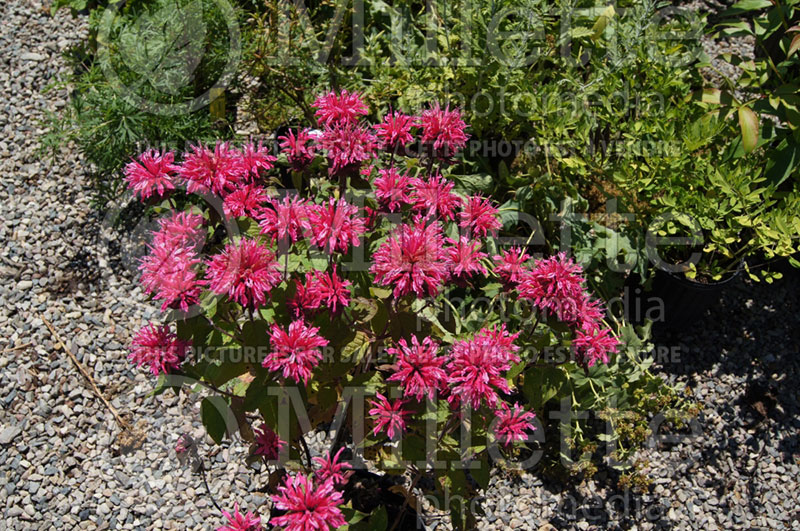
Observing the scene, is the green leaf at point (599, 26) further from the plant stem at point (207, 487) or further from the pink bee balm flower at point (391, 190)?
the plant stem at point (207, 487)

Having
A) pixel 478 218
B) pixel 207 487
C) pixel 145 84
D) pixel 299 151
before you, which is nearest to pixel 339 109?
pixel 299 151

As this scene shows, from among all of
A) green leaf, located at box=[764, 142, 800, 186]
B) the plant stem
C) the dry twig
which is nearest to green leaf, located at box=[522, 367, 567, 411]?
the plant stem

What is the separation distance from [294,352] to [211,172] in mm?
539

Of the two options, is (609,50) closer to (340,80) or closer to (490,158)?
(490,158)

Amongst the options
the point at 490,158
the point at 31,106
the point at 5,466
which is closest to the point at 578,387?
the point at 490,158

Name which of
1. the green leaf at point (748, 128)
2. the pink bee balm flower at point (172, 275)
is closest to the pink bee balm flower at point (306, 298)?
the pink bee balm flower at point (172, 275)

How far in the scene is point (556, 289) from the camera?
173cm

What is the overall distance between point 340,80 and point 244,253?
83.8 inches

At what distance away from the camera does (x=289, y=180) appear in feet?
10.7

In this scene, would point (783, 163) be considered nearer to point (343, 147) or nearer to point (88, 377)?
point (343, 147)

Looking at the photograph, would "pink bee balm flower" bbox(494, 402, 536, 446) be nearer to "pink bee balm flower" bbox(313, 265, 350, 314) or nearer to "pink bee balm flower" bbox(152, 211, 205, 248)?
"pink bee balm flower" bbox(313, 265, 350, 314)

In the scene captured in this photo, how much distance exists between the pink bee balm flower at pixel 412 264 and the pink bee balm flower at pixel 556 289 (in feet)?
0.83

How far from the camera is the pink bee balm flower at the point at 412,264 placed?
1.59 m

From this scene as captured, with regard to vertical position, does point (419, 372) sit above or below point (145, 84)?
below
